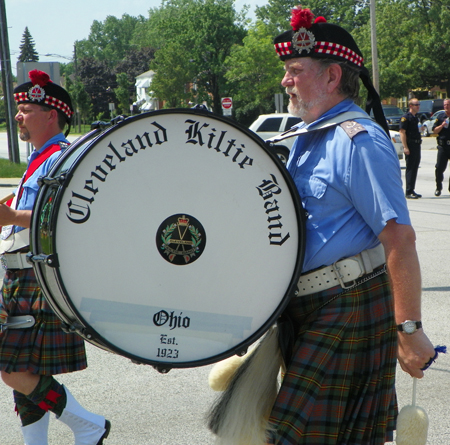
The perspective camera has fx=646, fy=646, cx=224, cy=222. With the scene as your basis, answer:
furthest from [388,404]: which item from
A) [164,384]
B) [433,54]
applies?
[433,54]

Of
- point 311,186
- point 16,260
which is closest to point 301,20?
point 311,186

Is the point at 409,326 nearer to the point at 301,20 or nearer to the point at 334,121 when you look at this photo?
the point at 334,121

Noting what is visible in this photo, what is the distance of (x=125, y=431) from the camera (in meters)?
3.21

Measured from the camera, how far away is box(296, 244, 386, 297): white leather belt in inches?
83.0

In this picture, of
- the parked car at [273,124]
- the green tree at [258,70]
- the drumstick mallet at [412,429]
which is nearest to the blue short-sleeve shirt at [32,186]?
the drumstick mallet at [412,429]

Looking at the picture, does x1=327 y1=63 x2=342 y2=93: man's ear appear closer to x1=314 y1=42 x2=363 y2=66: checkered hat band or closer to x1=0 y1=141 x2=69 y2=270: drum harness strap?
x1=314 y1=42 x2=363 y2=66: checkered hat band

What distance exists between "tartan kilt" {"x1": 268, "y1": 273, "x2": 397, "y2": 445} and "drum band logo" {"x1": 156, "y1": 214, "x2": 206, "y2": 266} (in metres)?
0.44

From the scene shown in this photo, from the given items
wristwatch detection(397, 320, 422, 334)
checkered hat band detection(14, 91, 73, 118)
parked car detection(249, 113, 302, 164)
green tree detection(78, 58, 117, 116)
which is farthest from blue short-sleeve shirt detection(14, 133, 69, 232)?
green tree detection(78, 58, 117, 116)

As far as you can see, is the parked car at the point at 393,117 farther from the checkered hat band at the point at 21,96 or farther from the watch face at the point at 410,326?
the watch face at the point at 410,326

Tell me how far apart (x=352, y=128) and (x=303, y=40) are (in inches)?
13.8

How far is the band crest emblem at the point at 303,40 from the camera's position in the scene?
2131mm

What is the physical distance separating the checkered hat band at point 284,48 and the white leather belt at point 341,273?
71cm

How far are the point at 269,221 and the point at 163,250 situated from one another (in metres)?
0.36

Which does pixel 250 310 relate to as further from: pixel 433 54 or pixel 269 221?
pixel 433 54
